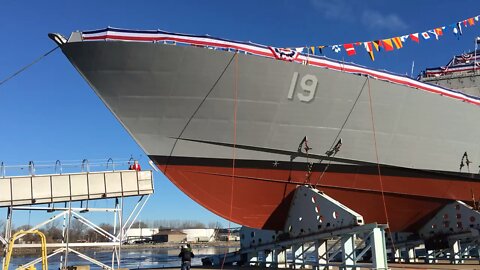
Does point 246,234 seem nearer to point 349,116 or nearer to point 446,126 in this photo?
point 349,116

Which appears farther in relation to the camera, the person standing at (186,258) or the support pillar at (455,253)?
the support pillar at (455,253)

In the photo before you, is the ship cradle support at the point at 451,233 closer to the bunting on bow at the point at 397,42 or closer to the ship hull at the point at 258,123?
the ship hull at the point at 258,123

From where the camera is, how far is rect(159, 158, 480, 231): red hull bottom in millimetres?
11836

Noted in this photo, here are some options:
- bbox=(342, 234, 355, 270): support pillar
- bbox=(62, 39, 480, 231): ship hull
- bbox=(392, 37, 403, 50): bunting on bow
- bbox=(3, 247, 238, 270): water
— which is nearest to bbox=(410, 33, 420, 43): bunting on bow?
bbox=(392, 37, 403, 50): bunting on bow

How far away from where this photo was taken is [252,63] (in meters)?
11.3

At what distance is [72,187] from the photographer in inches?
535

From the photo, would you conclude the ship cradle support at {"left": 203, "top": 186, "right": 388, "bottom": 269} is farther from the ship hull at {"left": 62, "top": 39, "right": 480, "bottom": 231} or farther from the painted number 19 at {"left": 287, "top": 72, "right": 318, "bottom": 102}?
the painted number 19 at {"left": 287, "top": 72, "right": 318, "bottom": 102}

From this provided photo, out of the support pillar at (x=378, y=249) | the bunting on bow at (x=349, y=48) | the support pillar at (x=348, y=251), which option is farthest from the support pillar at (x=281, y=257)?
the bunting on bow at (x=349, y=48)

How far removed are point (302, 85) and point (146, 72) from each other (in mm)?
4208

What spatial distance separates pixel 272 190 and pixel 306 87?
306 centimetres

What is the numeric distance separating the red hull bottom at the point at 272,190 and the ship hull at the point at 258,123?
0.03m

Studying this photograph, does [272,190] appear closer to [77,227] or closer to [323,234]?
[323,234]

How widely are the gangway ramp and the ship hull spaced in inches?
124

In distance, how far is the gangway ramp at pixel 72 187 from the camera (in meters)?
12.8
